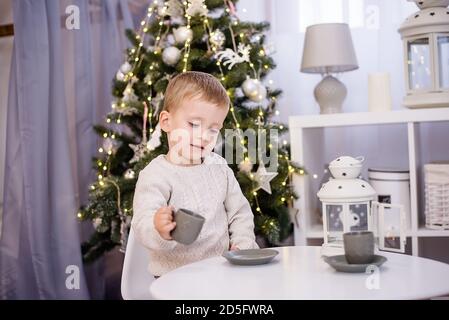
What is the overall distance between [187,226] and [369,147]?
1.46 metres

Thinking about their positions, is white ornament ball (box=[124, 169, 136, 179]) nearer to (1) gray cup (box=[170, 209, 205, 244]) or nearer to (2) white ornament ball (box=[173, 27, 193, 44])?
(2) white ornament ball (box=[173, 27, 193, 44])

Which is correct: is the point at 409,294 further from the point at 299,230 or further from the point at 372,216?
the point at 299,230

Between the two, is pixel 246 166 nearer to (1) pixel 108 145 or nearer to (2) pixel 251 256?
(1) pixel 108 145

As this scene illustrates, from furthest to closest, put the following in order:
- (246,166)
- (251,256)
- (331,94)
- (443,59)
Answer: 1. (331,94)
2. (443,59)
3. (246,166)
4. (251,256)

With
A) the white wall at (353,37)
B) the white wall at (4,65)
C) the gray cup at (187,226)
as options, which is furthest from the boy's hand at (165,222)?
the white wall at (353,37)

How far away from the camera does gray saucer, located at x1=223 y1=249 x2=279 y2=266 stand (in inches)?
37.6

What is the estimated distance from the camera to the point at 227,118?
179 centimetres

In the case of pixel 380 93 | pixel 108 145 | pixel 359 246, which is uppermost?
pixel 380 93

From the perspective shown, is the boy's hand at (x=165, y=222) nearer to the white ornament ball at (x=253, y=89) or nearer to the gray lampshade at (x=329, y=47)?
the white ornament ball at (x=253, y=89)

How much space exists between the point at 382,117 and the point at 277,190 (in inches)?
15.2

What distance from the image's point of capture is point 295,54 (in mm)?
2275

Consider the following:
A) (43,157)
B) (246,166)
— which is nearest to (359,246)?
(246,166)

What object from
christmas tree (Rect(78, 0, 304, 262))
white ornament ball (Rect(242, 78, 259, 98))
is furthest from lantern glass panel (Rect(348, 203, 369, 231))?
white ornament ball (Rect(242, 78, 259, 98))
